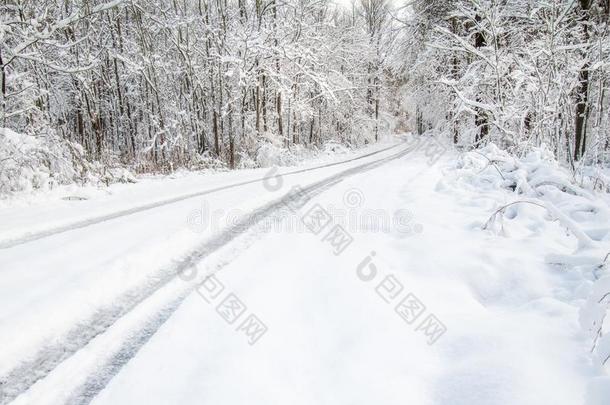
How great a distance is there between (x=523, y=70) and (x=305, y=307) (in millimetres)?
8269

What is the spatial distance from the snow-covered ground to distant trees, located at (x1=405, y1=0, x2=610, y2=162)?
2.04 m

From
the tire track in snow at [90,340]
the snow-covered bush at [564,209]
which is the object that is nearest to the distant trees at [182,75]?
the tire track in snow at [90,340]

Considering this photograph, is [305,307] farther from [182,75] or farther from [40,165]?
[182,75]

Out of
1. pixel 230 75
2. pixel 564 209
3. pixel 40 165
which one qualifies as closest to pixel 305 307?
pixel 564 209

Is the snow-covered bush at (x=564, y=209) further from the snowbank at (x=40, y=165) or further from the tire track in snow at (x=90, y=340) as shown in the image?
the snowbank at (x=40, y=165)

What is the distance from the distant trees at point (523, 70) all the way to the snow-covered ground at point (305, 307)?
2.04m

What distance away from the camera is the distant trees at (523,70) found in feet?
19.6

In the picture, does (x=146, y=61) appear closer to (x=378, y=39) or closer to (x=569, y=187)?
(x=569, y=187)

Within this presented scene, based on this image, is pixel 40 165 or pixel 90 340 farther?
pixel 40 165

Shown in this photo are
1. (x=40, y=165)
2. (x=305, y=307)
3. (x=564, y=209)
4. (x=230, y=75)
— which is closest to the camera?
(x=305, y=307)

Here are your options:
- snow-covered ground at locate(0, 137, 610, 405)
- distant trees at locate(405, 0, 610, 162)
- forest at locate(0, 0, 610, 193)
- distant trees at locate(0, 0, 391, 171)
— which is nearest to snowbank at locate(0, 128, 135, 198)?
forest at locate(0, 0, 610, 193)

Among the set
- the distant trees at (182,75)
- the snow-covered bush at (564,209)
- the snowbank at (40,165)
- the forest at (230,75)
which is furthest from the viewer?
the distant trees at (182,75)

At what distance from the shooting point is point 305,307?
8.63 feet

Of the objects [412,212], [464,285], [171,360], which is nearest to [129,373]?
[171,360]
